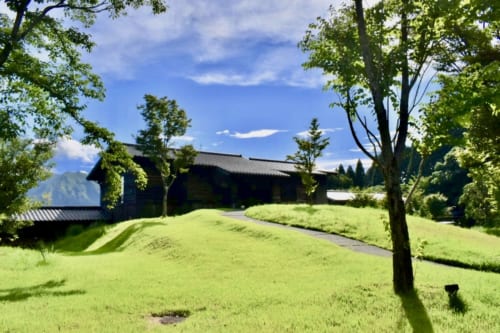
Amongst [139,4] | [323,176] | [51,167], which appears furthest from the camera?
[323,176]

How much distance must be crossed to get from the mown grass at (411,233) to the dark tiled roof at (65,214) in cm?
1676

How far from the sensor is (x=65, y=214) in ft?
103

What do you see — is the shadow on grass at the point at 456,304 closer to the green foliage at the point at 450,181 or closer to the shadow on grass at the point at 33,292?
the shadow on grass at the point at 33,292

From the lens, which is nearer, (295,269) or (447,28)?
(447,28)

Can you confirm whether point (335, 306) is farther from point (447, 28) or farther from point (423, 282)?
point (447, 28)

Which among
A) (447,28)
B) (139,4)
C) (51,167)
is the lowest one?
(51,167)

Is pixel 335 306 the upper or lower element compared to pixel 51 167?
lower

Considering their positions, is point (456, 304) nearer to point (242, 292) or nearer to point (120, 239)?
point (242, 292)

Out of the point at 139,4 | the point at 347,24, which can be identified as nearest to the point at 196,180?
the point at 139,4

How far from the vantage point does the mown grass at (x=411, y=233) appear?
1263 centimetres

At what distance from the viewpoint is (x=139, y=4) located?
13570mm

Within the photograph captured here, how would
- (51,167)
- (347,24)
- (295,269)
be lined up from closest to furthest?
(347,24), (295,269), (51,167)

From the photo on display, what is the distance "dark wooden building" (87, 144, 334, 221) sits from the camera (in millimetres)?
30500

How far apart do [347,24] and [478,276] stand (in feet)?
25.5
